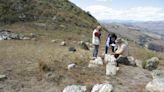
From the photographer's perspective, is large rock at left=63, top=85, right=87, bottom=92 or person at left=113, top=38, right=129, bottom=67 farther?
person at left=113, top=38, right=129, bottom=67

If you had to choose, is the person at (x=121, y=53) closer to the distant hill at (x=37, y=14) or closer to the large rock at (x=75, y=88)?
the large rock at (x=75, y=88)

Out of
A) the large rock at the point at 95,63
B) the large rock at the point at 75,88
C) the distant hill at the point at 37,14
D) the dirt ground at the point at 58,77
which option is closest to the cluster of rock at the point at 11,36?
the distant hill at the point at 37,14

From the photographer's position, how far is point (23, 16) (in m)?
41.2

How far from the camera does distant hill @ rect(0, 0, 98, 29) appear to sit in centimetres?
4038

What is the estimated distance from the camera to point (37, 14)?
4319cm

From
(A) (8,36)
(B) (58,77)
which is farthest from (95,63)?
(A) (8,36)

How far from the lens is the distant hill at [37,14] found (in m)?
40.4

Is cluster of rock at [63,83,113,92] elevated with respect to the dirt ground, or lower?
elevated

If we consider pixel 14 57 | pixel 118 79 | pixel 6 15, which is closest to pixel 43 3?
pixel 6 15

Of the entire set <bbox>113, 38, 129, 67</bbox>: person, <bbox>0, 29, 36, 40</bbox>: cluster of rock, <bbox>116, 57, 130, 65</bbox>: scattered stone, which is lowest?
<bbox>0, 29, 36, 40</bbox>: cluster of rock

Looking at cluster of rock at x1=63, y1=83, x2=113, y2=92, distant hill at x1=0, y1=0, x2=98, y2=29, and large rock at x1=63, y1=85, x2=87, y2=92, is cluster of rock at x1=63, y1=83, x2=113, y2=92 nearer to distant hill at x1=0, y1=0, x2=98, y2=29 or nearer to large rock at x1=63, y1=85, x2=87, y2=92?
large rock at x1=63, y1=85, x2=87, y2=92

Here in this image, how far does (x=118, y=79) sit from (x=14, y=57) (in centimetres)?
793

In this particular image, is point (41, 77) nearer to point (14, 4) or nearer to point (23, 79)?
point (23, 79)

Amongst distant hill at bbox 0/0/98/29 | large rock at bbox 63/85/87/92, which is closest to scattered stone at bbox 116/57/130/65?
large rock at bbox 63/85/87/92
